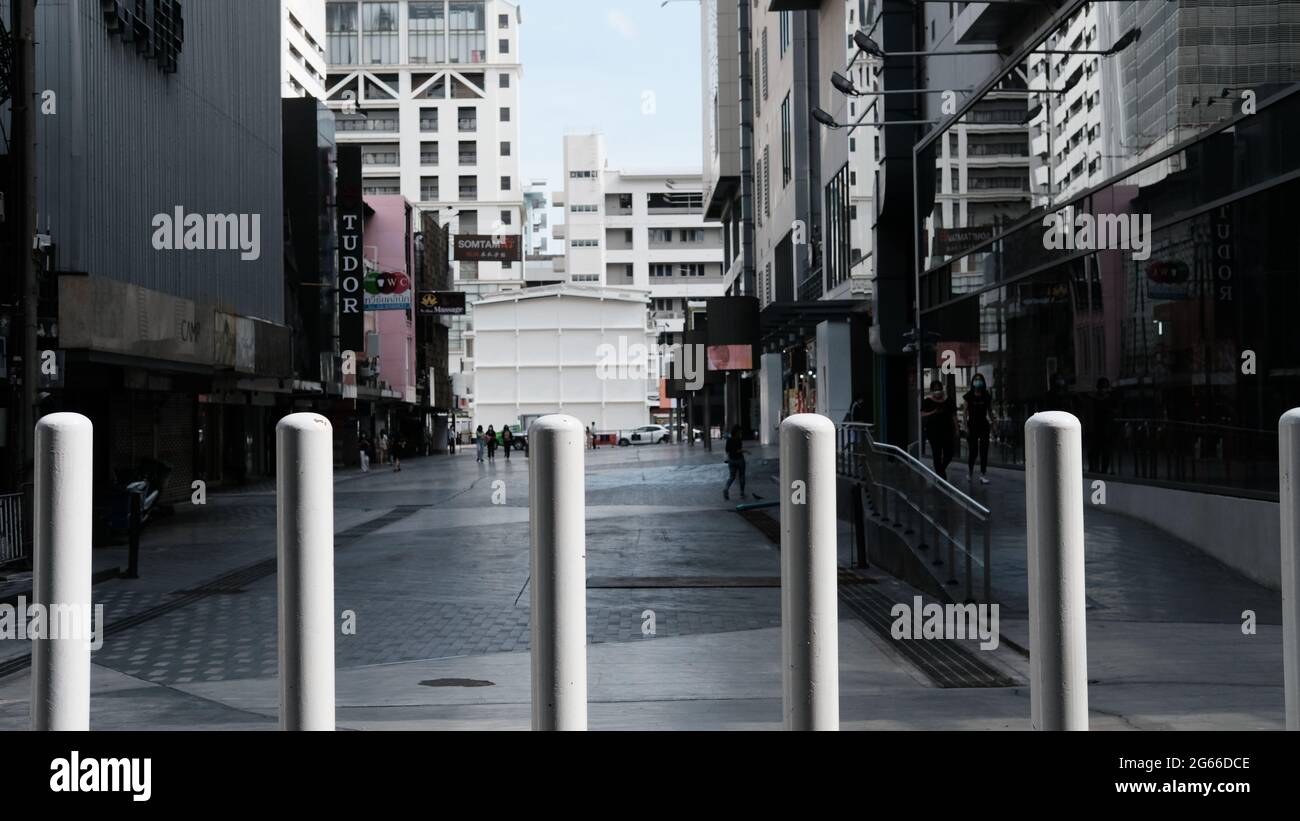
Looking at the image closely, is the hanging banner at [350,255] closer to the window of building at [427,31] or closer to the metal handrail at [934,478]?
the metal handrail at [934,478]

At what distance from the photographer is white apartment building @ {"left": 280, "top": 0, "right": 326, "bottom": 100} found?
89.4 m

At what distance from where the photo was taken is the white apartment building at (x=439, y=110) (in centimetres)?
12988

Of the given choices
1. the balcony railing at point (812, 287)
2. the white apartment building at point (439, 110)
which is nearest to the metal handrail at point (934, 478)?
the balcony railing at point (812, 287)

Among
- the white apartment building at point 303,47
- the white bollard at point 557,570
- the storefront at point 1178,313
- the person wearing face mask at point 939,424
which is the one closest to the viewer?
the white bollard at point 557,570

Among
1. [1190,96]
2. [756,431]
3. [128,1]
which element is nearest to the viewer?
[1190,96]

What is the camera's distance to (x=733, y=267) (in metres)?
76.1

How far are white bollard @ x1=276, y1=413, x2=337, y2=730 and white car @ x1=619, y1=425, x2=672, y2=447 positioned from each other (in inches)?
3415

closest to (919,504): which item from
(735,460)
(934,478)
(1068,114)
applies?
(934,478)

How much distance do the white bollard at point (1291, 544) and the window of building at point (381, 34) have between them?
134680 millimetres

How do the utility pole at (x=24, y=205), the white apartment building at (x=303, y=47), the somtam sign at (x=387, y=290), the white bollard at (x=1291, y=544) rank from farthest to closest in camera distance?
the white apartment building at (x=303, y=47) < the somtam sign at (x=387, y=290) < the utility pole at (x=24, y=205) < the white bollard at (x=1291, y=544)

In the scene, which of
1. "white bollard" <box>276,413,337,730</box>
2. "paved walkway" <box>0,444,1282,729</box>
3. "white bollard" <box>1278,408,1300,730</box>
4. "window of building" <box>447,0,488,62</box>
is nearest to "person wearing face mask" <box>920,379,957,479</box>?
"paved walkway" <box>0,444,1282,729</box>

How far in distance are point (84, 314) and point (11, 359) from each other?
2.39m
